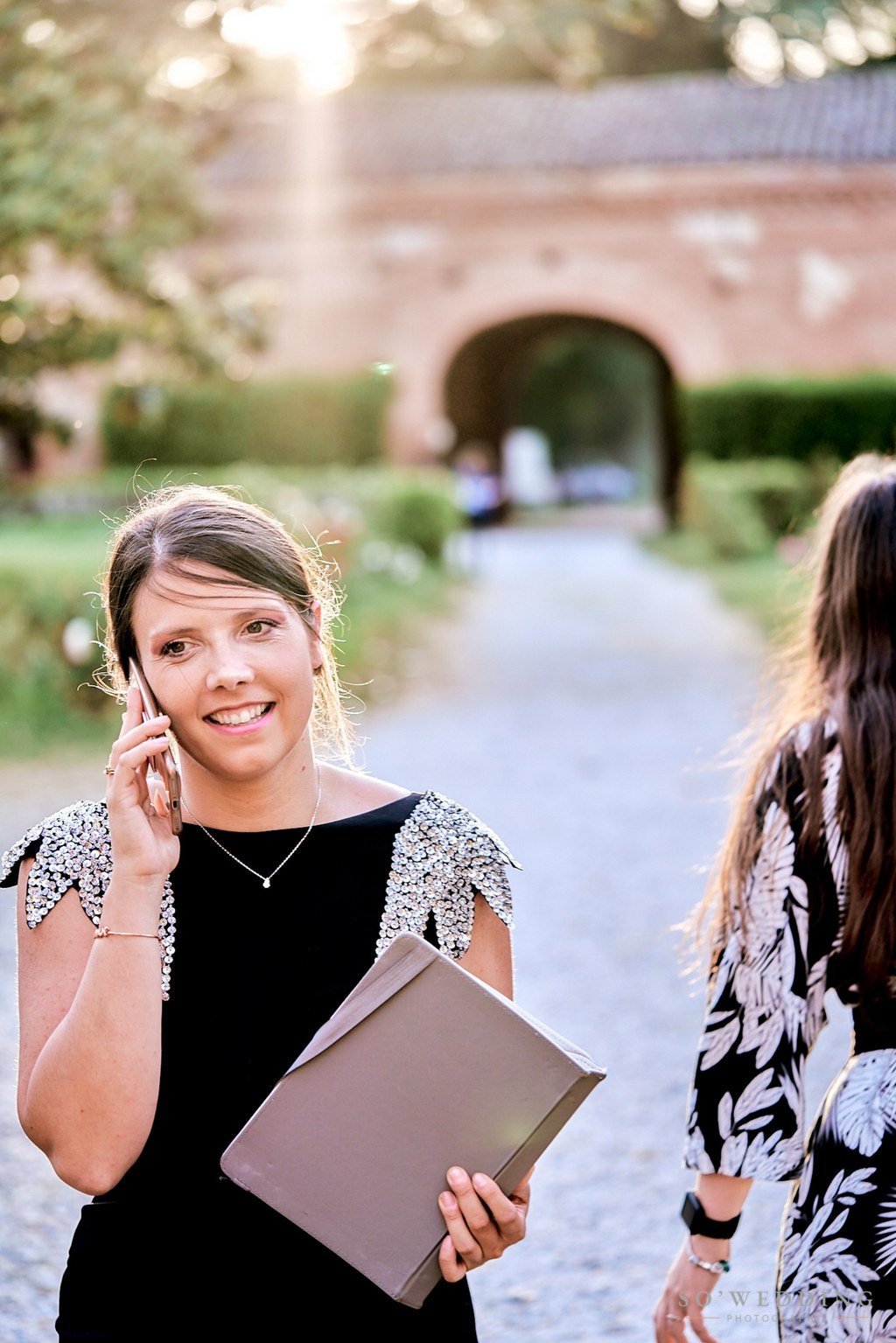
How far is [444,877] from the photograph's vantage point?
191 cm

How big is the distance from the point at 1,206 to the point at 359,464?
50.5ft

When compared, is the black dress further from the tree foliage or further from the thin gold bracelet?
the tree foliage

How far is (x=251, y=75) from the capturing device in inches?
439

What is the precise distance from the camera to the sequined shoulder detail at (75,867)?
1823mm

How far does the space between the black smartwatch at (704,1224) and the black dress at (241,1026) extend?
0.34 m

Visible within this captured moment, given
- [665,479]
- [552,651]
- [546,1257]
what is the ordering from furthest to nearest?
1. [665,479]
2. [552,651]
3. [546,1257]

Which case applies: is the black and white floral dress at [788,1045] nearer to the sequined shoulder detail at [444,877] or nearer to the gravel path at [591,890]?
the sequined shoulder detail at [444,877]

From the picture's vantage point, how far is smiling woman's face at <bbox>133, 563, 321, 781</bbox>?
183 cm

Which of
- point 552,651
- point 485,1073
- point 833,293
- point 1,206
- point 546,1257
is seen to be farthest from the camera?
point 833,293

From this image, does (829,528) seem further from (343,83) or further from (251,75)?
(343,83)

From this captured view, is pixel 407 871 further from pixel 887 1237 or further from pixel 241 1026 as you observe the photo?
pixel 887 1237

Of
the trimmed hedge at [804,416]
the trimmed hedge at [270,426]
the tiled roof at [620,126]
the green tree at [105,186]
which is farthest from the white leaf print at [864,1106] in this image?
the tiled roof at [620,126]

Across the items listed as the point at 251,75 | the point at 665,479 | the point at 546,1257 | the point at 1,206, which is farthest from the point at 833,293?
the point at 546,1257

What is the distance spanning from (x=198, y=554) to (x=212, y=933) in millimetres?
481
